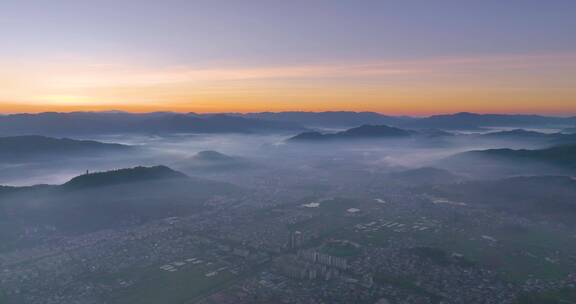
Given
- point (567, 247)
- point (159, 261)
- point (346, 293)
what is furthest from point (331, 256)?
point (567, 247)

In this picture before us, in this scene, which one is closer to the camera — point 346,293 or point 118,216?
point 346,293

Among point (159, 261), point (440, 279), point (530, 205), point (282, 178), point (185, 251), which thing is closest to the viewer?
point (440, 279)

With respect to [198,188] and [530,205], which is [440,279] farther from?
[198,188]

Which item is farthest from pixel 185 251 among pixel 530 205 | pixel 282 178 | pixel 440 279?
pixel 282 178

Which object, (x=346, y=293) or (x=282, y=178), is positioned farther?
(x=282, y=178)

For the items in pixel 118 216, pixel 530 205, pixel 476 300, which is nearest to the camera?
pixel 476 300

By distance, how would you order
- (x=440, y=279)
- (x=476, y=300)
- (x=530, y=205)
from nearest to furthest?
(x=476, y=300) < (x=440, y=279) < (x=530, y=205)

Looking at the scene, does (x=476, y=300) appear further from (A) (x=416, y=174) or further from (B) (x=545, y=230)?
(A) (x=416, y=174)

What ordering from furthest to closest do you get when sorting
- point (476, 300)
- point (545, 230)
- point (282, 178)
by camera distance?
point (282, 178) → point (545, 230) → point (476, 300)

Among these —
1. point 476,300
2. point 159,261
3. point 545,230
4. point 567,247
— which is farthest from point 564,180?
point 159,261
